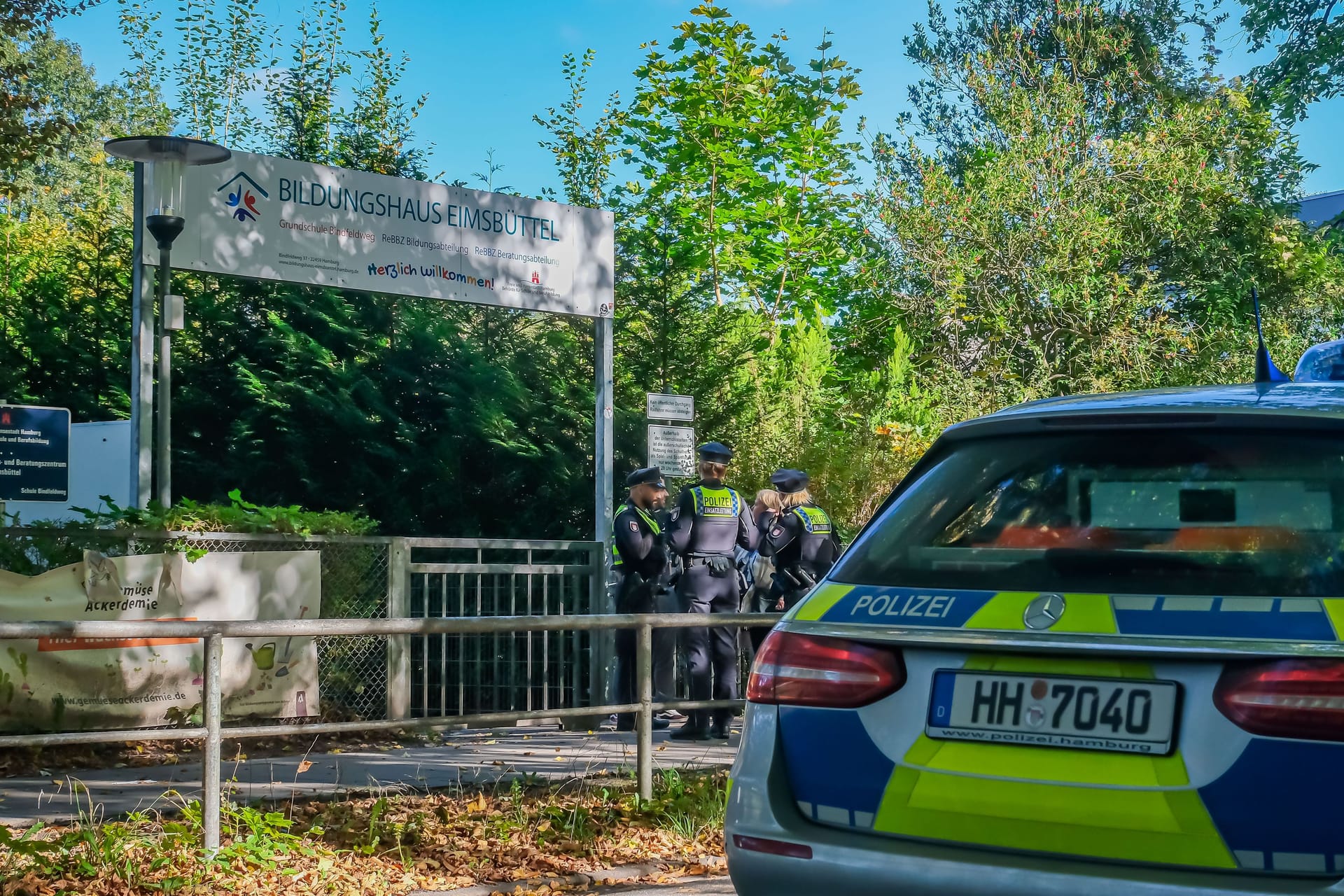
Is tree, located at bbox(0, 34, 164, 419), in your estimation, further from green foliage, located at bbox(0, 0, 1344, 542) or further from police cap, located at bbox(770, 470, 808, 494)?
police cap, located at bbox(770, 470, 808, 494)

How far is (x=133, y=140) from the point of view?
389 inches

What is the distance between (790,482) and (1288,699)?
877cm

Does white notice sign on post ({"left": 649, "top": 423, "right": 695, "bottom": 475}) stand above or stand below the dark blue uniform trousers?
above

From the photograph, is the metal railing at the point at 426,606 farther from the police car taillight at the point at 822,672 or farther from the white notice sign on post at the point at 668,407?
the police car taillight at the point at 822,672

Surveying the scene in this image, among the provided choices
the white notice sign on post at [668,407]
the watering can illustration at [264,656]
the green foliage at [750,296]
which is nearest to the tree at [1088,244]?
the green foliage at [750,296]

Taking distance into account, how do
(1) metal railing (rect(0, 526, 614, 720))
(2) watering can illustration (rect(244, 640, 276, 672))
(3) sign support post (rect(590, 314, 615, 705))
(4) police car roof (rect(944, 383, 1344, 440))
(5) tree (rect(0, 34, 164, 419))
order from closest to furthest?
(4) police car roof (rect(944, 383, 1344, 440)), (1) metal railing (rect(0, 526, 614, 720)), (2) watering can illustration (rect(244, 640, 276, 672)), (3) sign support post (rect(590, 314, 615, 705)), (5) tree (rect(0, 34, 164, 419))

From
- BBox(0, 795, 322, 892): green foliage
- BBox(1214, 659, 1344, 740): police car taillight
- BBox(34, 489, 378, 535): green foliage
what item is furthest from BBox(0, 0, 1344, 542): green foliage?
BBox(1214, 659, 1344, 740): police car taillight

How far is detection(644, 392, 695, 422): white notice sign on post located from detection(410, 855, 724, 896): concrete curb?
7.45m

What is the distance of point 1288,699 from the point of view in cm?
259

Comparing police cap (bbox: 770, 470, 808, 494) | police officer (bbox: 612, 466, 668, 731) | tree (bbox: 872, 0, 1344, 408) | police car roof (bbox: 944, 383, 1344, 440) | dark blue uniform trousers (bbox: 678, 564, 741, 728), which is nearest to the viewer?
police car roof (bbox: 944, 383, 1344, 440)

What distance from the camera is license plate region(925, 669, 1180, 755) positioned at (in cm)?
270

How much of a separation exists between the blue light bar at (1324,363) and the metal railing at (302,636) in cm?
267

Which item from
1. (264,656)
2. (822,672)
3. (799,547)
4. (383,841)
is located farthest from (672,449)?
(822,672)

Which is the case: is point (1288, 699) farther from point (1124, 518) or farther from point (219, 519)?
point (219, 519)
